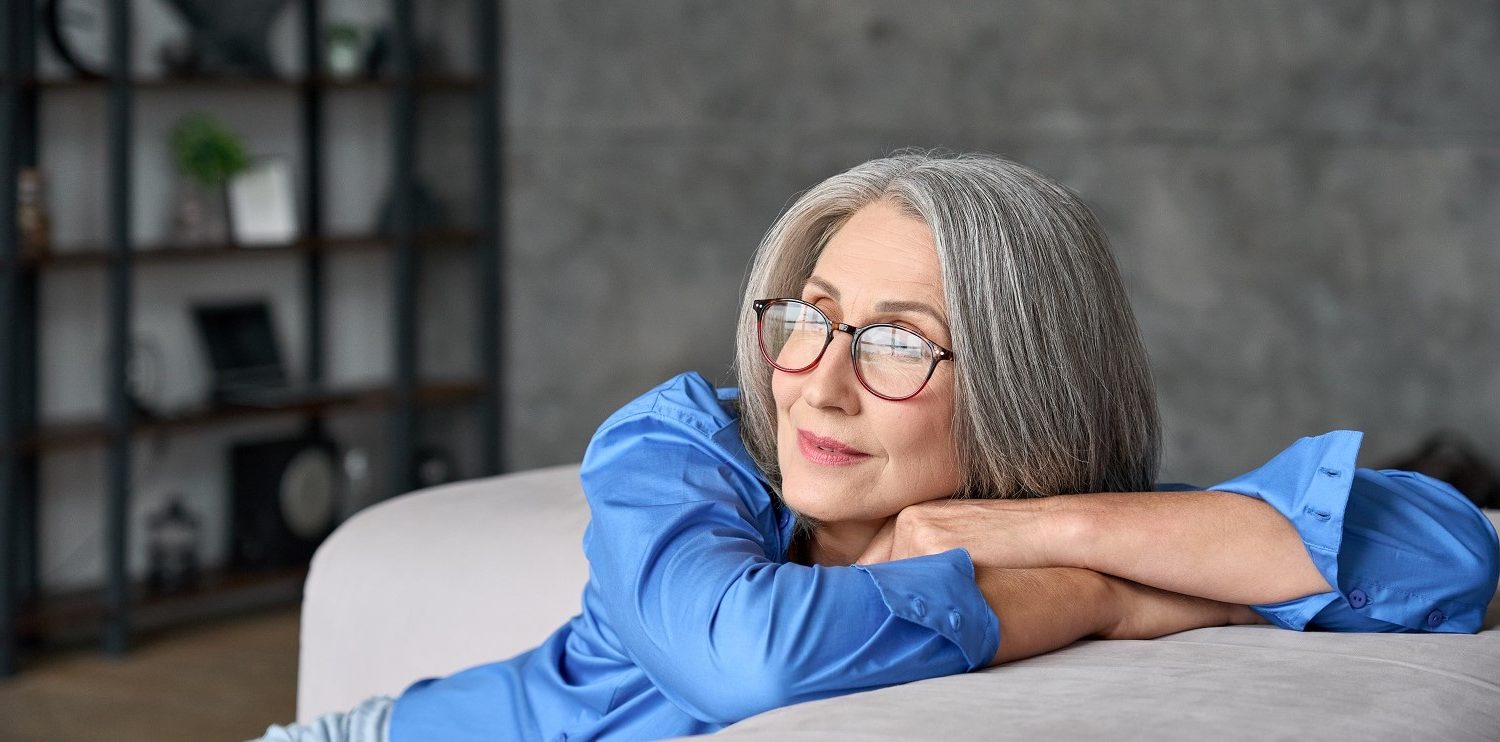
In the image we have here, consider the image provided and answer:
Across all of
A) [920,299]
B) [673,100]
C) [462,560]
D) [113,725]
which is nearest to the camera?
[920,299]

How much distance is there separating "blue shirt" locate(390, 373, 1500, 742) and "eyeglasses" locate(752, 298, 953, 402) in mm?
136

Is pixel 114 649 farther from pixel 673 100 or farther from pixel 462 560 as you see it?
pixel 462 560

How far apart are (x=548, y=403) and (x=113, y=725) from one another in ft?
6.35

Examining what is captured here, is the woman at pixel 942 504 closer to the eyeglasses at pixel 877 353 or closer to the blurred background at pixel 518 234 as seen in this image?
the eyeglasses at pixel 877 353

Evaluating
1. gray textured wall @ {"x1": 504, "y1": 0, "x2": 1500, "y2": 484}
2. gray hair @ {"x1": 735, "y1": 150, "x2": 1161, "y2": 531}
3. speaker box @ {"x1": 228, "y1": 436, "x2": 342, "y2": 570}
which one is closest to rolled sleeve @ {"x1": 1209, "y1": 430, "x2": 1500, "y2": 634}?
gray hair @ {"x1": 735, "y1": 150, "x2": 1161, "y2": 531}

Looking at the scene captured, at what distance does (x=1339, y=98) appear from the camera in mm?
4020

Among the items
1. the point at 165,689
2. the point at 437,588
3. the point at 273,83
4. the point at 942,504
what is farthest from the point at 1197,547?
the point at 273,83

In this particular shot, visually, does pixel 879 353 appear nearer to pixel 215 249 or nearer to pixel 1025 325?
pixel 1025 325

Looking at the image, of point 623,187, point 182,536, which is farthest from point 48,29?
point 623,187

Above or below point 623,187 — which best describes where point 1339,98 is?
above

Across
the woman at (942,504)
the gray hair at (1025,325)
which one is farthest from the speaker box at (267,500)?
the gray hair at (1025,325)

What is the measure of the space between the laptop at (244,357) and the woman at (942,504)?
10.7 ft

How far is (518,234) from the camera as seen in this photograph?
5.10 metres

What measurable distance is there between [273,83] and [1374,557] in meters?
3.75
